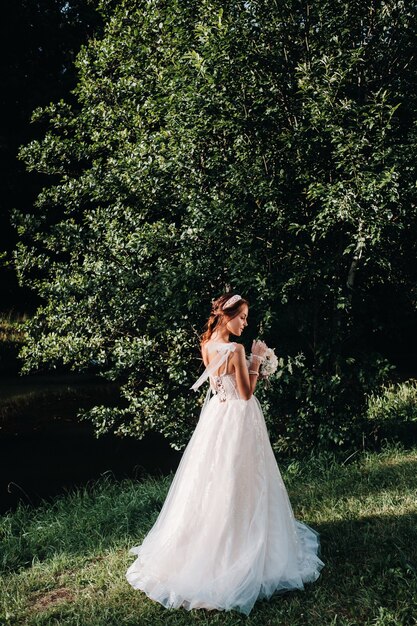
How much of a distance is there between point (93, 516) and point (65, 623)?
8.60ft

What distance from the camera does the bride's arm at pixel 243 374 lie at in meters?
4.58

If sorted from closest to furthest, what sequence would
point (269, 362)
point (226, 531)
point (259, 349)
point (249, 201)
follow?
point (226, 531), point (259, 349), point (269, 362), point (249, 201)

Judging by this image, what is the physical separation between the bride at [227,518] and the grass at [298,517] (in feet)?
0.39

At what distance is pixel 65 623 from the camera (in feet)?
13.5

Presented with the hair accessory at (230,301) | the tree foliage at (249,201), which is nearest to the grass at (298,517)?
the tree foliage at (249,201)

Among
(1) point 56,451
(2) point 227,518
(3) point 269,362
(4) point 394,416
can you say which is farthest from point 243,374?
(1) point 56,451

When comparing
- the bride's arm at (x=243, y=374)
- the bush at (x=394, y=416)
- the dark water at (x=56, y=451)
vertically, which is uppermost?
the bride's arm at (x=243, y=374)

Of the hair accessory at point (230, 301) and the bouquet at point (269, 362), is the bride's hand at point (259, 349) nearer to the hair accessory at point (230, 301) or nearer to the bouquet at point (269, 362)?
the bouquet at point (269, 362)

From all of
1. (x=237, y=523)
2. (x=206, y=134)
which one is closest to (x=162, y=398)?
(x=206, y=134)

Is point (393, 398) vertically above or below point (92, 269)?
below

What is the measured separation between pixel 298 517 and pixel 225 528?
4.78 ft

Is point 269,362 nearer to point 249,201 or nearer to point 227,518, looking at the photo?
point 227,518

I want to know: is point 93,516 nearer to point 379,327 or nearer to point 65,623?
point 65,623

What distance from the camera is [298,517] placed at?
5656 mm
